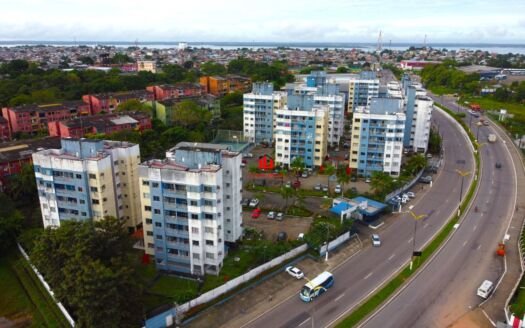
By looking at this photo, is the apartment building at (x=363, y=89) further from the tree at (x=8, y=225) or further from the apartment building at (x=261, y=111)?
the tree at (x=8, y=225)

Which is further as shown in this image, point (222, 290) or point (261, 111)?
point (261, 111)

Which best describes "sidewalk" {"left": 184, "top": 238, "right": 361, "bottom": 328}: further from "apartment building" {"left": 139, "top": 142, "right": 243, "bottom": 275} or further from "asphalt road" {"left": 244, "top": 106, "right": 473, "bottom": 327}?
"apartment building" {"left": 139, "top": 142, "right": 243, "bottom": 275}

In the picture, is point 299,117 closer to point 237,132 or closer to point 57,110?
point 237,132

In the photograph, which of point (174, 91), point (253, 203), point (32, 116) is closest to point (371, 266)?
point (253, 203)

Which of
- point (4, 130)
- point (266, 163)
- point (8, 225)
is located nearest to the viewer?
point (8, 225)

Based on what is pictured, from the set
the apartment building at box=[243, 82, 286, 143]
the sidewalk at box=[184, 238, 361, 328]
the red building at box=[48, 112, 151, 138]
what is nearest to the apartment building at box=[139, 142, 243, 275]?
the sidewalk at box=[184, 238, 361, 328]

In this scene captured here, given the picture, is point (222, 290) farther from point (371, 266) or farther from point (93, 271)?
point (371, 266)

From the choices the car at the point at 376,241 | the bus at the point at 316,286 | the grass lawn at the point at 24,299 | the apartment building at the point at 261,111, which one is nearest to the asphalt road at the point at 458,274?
the bus at the point at 316,286
